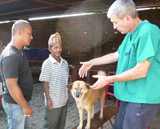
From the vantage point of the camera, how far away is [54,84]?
8.08ft

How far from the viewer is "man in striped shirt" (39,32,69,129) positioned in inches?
94.7

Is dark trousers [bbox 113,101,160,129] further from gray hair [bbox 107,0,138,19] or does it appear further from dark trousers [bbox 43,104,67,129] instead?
dark trousers [bbox 43,104,67,129]

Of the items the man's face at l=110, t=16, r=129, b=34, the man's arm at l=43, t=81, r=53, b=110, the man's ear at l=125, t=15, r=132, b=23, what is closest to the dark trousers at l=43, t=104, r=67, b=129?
the man's arm at l=43, t=81, r=53, b=110

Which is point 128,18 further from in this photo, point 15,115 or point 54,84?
point 15,115

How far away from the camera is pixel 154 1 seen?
5816 millimetres

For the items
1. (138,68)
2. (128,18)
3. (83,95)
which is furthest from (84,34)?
(138,68)

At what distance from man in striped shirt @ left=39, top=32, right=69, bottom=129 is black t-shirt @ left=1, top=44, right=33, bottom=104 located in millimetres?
299

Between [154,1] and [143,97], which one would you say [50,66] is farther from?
[154,1]

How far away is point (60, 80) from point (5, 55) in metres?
0.98

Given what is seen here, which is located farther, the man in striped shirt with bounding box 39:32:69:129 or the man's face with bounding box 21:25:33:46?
the man in striped shirt with bounding box 39:32:69:129

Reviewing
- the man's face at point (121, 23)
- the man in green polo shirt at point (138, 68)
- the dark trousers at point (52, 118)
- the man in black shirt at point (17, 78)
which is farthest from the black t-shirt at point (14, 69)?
the man's face at point (121, 23)

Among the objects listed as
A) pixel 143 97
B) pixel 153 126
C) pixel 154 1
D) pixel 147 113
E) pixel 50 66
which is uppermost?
pixel 154 1

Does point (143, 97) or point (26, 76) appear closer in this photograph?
point (143, 97)

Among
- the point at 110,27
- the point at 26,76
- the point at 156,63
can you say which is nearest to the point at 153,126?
the point at 156,63
